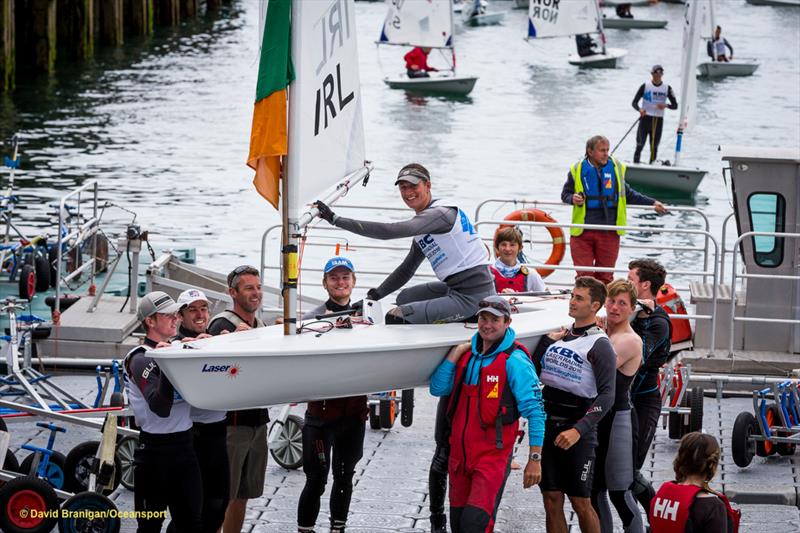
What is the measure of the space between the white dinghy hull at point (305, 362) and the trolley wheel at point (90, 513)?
4.72 feet

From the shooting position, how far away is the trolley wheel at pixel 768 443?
450 inches

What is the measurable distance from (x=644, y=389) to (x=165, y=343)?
3294 millimetres

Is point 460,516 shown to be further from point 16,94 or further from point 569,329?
point 16,94

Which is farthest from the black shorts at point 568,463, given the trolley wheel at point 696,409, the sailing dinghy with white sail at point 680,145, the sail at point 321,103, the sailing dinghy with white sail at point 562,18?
the sailing dinghy with white sail at point 562,18

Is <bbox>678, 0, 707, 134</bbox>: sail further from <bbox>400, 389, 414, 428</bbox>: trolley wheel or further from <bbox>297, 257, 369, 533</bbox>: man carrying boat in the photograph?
<bbox>297, 257, 369, 533</bbox>: man carrying boat

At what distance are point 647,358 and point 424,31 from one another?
37.8 metres

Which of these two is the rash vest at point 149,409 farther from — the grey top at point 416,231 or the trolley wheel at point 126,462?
the trolley wheel at point 126,462

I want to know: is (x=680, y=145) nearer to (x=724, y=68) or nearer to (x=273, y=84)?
(x=273, y=84)

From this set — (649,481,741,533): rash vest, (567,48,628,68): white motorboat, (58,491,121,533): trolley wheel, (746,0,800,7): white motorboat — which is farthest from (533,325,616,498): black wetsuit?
(746,0,800,7): white motorboat

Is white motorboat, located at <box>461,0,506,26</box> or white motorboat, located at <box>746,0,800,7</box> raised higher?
white motorboat, located at <box>746,0,800,7</box>

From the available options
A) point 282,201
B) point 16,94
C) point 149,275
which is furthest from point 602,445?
point 16,94

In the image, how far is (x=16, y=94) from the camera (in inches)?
1635

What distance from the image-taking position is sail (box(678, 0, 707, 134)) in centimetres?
2680

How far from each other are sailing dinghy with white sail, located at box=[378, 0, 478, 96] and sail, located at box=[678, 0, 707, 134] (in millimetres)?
18224
